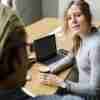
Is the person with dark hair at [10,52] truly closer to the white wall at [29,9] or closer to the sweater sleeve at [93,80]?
the sweater sleeve at [93,80]

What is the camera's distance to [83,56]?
2.00 metres

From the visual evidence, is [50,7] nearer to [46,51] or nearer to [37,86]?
[46,51]

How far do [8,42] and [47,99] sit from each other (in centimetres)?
61

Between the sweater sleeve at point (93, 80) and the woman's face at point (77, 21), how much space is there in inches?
8.6

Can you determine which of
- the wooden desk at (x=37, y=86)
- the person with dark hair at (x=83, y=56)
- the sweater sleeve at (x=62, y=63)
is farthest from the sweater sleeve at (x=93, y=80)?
the sweater sleeve at (x=62, y=63)

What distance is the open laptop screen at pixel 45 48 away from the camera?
7.84 ft

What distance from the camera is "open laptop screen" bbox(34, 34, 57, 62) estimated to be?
2389 mm

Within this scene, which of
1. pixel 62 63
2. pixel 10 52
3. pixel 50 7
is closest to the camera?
pixel 10 52

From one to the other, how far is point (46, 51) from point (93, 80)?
699 mm

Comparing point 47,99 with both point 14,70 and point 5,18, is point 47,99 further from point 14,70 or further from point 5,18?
point 5,18

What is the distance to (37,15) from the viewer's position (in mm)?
5016

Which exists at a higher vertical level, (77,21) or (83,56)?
(77,21)

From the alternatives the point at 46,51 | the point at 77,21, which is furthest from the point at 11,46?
the point at 46,51

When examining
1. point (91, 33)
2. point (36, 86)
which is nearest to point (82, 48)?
point (91, 33)
